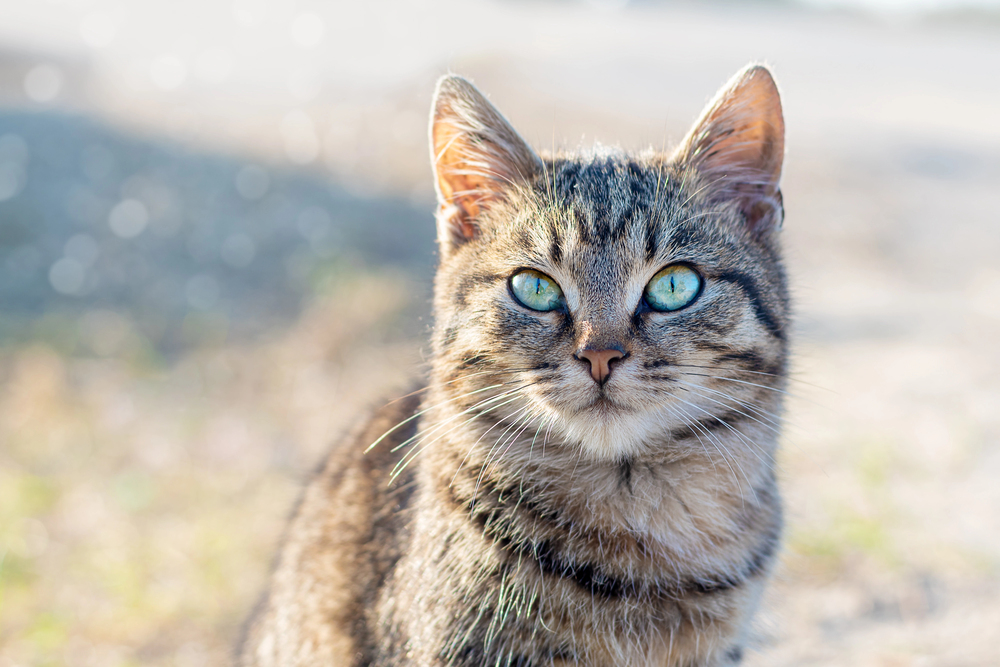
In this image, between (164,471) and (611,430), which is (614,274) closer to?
(611,430)

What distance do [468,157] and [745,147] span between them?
0.77 metres

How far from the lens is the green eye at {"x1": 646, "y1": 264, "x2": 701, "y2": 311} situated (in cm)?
179

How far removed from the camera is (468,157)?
2139 mm

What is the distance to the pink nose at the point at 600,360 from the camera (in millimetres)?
1616

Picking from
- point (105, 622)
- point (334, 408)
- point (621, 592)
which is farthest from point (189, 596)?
point (621, 592)

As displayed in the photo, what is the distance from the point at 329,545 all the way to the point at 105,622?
4.88ft

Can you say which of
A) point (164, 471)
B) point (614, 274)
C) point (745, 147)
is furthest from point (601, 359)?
Answer: point (164, 471)

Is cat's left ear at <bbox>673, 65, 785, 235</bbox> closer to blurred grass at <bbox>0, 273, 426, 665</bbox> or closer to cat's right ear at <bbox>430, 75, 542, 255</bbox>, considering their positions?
cat's right ear at <bbox>430, 75, 542, 255</bbox>

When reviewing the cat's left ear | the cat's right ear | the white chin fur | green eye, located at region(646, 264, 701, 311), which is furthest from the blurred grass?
the cat's left ear

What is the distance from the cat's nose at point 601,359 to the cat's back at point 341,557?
58 centimetres

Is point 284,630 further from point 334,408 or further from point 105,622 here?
point 334,408

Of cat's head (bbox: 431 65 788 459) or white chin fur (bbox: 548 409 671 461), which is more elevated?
cat's head (bbox: 431 65 788 459)

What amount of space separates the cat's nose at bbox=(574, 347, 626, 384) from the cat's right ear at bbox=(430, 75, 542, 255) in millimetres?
645

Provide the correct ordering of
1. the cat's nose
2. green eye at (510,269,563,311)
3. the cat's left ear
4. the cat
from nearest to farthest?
the cat's nose
the cat
green eye at (510,269,563,311)
the cat's left ear
